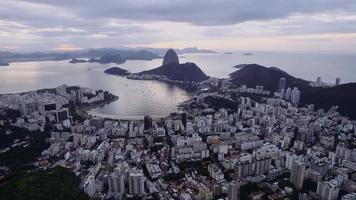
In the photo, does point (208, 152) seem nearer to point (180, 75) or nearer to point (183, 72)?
point (180, 75)

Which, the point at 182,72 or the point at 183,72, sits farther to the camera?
the point at 182,72

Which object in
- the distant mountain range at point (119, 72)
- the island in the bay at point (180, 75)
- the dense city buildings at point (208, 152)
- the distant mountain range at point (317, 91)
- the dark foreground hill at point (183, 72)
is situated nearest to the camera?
the dense city buildings at point (208, 152)

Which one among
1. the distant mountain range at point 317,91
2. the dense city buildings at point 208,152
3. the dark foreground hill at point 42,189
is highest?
the distant mountain range at point 317,91

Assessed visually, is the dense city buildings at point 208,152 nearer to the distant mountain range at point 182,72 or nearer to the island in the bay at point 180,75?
the island in the bay at point 180,75

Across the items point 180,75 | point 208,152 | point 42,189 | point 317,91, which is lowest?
point 208,152

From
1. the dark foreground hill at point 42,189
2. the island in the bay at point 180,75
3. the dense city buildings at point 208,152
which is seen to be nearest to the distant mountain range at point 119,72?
the island in the bay at point 180,75

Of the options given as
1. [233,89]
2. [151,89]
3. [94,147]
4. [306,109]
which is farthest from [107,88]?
[306,109]

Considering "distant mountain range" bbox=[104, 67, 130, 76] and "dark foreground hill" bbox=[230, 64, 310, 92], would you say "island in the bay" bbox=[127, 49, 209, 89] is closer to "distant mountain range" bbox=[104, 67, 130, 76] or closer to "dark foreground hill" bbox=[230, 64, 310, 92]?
"distant mountain range" bbox=[104, 67, 130, 76]

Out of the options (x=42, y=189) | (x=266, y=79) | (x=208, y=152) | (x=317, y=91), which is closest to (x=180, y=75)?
(x=266, y=79)
